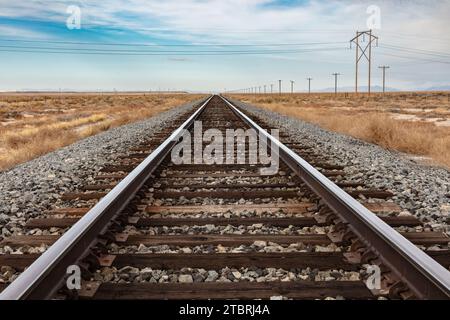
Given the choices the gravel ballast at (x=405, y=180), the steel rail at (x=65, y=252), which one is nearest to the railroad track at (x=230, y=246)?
the steel rail at (x=65, y=252)

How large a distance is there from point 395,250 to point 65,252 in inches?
83.2

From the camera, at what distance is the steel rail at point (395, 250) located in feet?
7.68

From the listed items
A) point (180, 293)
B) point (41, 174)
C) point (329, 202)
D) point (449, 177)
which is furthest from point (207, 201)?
point (449, 177)

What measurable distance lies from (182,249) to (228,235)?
0.42 m

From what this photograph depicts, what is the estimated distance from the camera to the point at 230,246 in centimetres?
336

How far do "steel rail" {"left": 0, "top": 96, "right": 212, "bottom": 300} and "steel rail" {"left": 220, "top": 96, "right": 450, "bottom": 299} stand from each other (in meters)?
2.01

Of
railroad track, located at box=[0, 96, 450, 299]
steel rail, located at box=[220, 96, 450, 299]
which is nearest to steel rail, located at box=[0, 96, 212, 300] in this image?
railroad track, located at box=[0, 96, 450, 299]

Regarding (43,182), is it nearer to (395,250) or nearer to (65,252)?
(65,252)

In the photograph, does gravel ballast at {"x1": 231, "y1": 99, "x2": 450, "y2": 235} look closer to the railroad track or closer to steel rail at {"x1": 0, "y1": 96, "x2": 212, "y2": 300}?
the railroad track

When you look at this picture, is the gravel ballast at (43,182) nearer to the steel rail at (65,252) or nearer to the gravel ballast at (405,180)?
the steel rail at (65,252)

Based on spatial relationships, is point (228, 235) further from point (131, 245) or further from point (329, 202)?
point (329, 202)

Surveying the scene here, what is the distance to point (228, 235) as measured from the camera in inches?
139

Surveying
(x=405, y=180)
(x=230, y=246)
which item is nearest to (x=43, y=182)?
(x=230, y=246)

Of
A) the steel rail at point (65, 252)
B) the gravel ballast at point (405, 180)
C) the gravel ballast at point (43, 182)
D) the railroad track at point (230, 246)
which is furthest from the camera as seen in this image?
the gravel ballast at point (43, 182)
